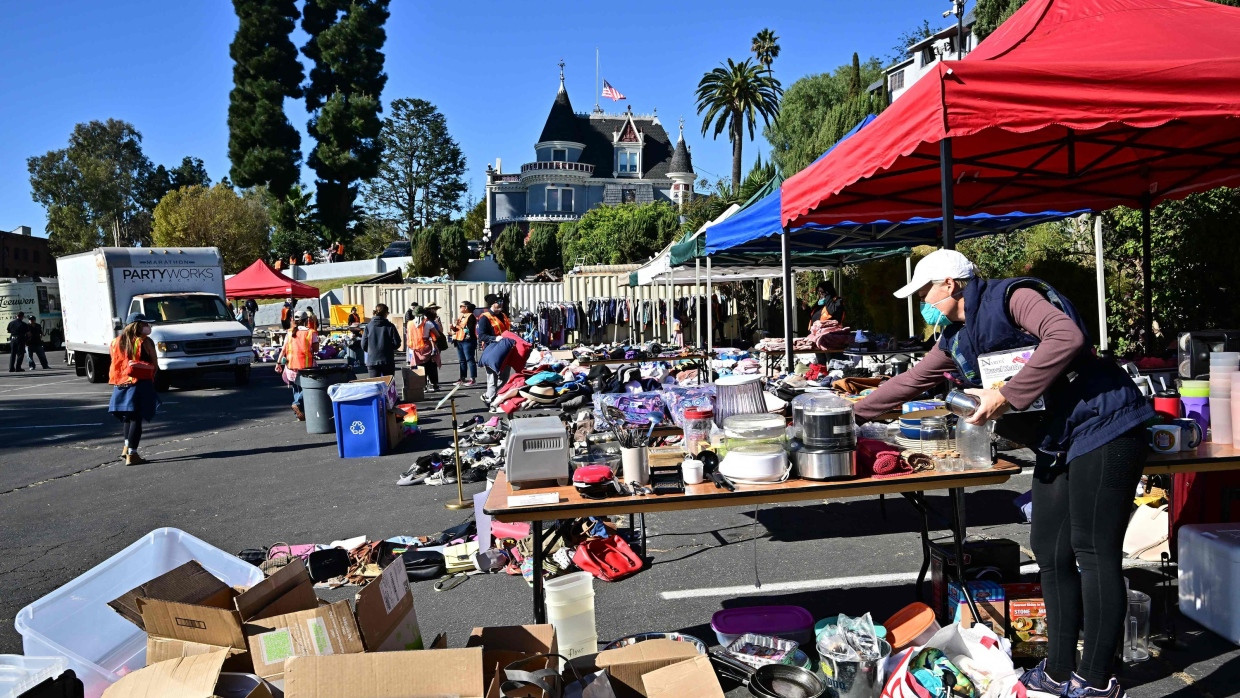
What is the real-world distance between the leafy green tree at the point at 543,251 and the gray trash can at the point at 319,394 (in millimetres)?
39132

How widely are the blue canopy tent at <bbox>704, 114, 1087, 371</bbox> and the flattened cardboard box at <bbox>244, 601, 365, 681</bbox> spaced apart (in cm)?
590

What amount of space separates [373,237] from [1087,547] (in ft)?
233

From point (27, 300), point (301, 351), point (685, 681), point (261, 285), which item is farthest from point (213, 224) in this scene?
point (685, 681)

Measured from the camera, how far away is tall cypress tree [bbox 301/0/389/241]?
54.5m

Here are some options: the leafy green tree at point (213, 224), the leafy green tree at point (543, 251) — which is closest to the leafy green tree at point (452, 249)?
the leafy green tree at point (543, 251)

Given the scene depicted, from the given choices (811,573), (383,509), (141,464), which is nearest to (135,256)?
(141,464)

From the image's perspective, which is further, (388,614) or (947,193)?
(947,193)

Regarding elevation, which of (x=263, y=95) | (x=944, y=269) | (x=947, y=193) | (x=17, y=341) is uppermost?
(x=263, y=95)

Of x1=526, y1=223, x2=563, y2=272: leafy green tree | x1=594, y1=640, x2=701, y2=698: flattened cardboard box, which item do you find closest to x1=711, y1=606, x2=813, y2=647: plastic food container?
x1=594, y1=640, x2=701, y2=698: flattened cardboard box

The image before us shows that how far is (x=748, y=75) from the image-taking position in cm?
4900

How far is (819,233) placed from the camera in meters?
11.4

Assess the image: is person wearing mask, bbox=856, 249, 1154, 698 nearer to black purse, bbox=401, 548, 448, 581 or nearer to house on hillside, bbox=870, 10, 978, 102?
Answer: black purse, bbox=401, 548, 448, 581

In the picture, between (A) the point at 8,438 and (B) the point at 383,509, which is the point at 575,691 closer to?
(B) the point at 383,509

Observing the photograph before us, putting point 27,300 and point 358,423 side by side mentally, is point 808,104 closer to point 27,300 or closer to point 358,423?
point 27,300
